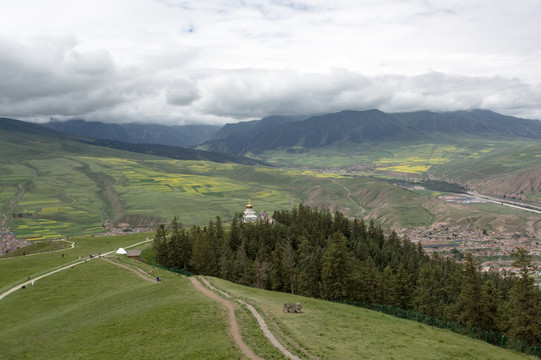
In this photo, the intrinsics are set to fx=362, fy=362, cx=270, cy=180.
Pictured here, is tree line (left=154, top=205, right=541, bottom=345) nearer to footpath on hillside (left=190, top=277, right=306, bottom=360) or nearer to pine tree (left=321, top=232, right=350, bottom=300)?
pine tree (left=321, top=232, right=350, bottom=300)

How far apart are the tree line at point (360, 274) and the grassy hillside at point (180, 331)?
2121cm

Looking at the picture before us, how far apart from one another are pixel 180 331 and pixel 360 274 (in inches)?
2236

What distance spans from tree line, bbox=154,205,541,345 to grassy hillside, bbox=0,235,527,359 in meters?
21.2

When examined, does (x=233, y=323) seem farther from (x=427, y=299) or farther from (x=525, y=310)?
(x=427, y=299)

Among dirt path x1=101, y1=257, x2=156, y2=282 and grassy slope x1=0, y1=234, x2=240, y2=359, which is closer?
grassy slope x1=0, y1=234, x2=240, y2=359

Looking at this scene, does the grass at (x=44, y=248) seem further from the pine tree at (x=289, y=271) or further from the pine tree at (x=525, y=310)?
the pine tree at (x=525, y=310)

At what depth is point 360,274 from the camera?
8631cm

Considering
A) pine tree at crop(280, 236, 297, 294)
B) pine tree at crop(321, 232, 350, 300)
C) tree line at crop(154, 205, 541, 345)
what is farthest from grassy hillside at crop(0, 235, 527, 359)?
pine tree at crop(280, 236, 297, 294)

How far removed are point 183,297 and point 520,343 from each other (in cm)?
5503

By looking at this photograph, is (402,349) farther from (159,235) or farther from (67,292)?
(159,235)

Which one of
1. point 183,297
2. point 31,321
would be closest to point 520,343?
point 183,297

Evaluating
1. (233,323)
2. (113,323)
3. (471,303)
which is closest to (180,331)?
(233,323)

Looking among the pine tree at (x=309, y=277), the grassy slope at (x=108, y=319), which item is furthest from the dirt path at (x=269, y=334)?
the pine tree at (x=309, y=277)

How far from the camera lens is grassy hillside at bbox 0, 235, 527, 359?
33.9m
